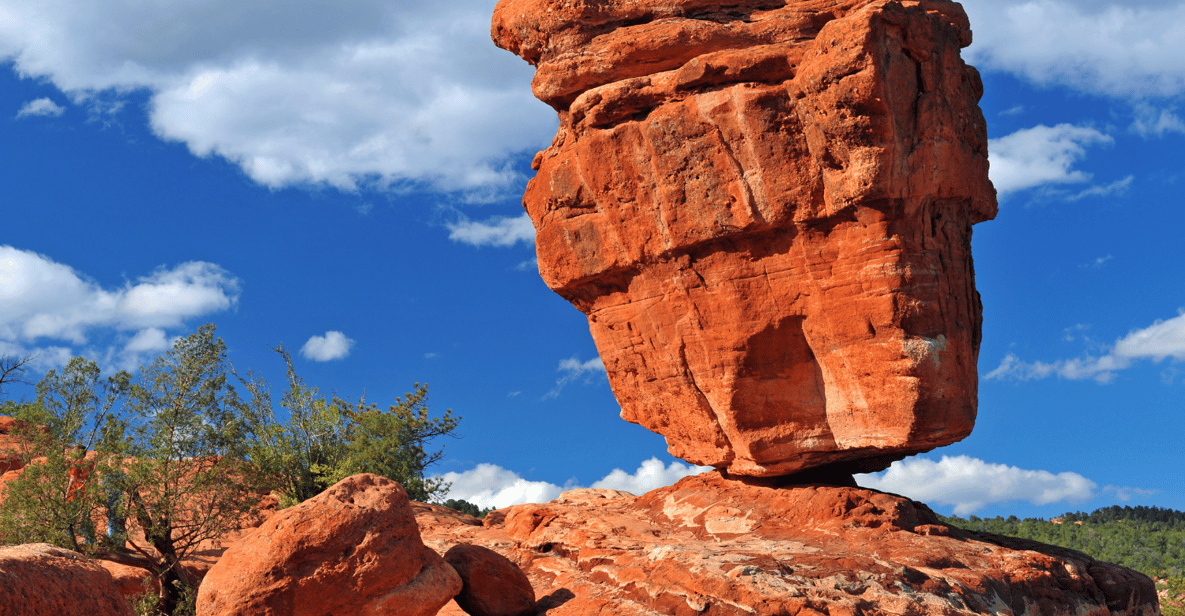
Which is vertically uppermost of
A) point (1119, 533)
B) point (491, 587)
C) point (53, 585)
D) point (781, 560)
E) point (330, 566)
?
point (1119, 533)

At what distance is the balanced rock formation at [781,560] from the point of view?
1240 cm

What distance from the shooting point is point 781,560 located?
44.6 feet

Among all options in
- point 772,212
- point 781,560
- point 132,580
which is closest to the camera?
point 781,560

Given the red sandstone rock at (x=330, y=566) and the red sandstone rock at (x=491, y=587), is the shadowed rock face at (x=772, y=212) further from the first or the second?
the red sandstone rock at (x=330, y=566)

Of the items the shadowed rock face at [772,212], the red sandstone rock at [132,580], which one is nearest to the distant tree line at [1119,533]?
the shadowed rock face at [772,212]

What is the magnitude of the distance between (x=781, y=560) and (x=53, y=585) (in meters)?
9.63

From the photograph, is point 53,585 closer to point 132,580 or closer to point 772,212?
point 772,212

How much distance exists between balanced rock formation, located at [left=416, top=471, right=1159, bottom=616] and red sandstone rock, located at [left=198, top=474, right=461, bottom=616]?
6.78ft

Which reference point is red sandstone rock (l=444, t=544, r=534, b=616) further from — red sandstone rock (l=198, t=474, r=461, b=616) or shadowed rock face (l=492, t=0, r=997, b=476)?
shadowed rock face (l=492, t=0, r=997, b=476)

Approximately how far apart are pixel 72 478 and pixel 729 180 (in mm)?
16041

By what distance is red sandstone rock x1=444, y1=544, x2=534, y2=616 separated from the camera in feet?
45.9

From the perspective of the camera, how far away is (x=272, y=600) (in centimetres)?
1195

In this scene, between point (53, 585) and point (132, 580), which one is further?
point (132, 580)

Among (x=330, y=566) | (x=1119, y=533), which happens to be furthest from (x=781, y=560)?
(x=1119, y=533)
